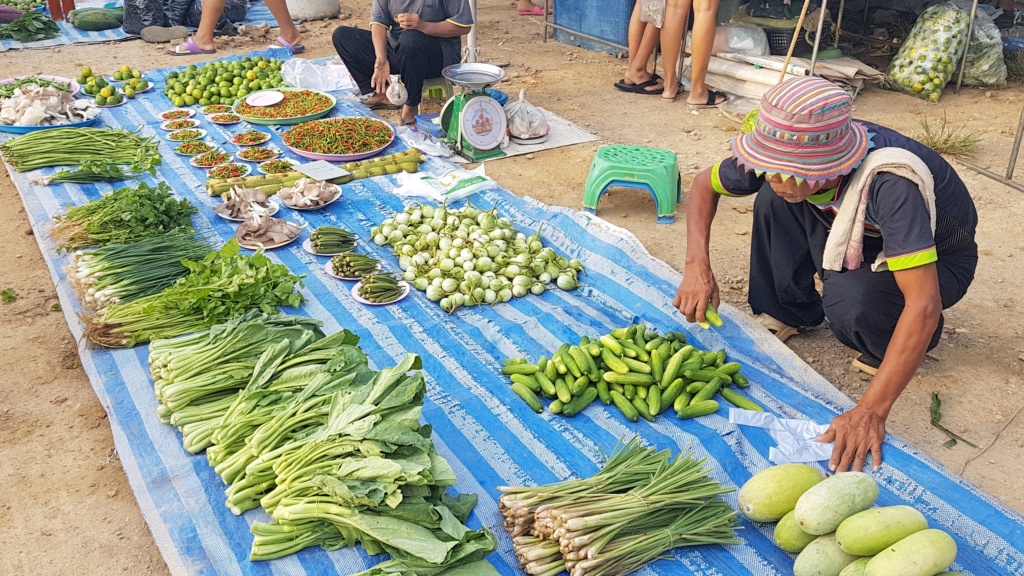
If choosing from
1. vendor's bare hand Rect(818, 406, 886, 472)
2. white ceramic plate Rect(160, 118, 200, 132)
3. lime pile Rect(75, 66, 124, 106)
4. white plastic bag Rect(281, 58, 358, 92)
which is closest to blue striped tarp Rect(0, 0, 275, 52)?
lime pile Rect(75, 66, 124, 106)

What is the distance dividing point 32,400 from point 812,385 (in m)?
3.40

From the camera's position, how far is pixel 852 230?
296 cm

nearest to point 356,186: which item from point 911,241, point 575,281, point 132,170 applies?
point 132,170

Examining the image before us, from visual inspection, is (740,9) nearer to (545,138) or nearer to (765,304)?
(545,138)

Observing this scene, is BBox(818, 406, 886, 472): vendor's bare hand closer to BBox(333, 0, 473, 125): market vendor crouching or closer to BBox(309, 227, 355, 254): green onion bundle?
BBox(309, 227, 355, 254): green onion bundle

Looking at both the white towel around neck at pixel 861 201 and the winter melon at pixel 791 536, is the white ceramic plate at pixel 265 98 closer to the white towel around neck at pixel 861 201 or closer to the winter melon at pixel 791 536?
the white towel around neck at pixel 861 201

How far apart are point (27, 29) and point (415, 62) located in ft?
19.7

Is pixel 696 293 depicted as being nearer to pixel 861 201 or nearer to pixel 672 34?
pixel 861 201

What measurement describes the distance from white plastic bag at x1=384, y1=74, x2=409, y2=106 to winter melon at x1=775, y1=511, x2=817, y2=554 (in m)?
5.00

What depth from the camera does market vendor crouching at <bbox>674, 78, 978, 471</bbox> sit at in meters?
2.66

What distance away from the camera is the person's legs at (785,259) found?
350 cm

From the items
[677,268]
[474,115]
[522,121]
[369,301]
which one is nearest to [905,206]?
[677,268]

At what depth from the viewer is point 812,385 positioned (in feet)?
11.2

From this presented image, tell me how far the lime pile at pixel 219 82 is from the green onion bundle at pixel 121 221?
270 centimetres
